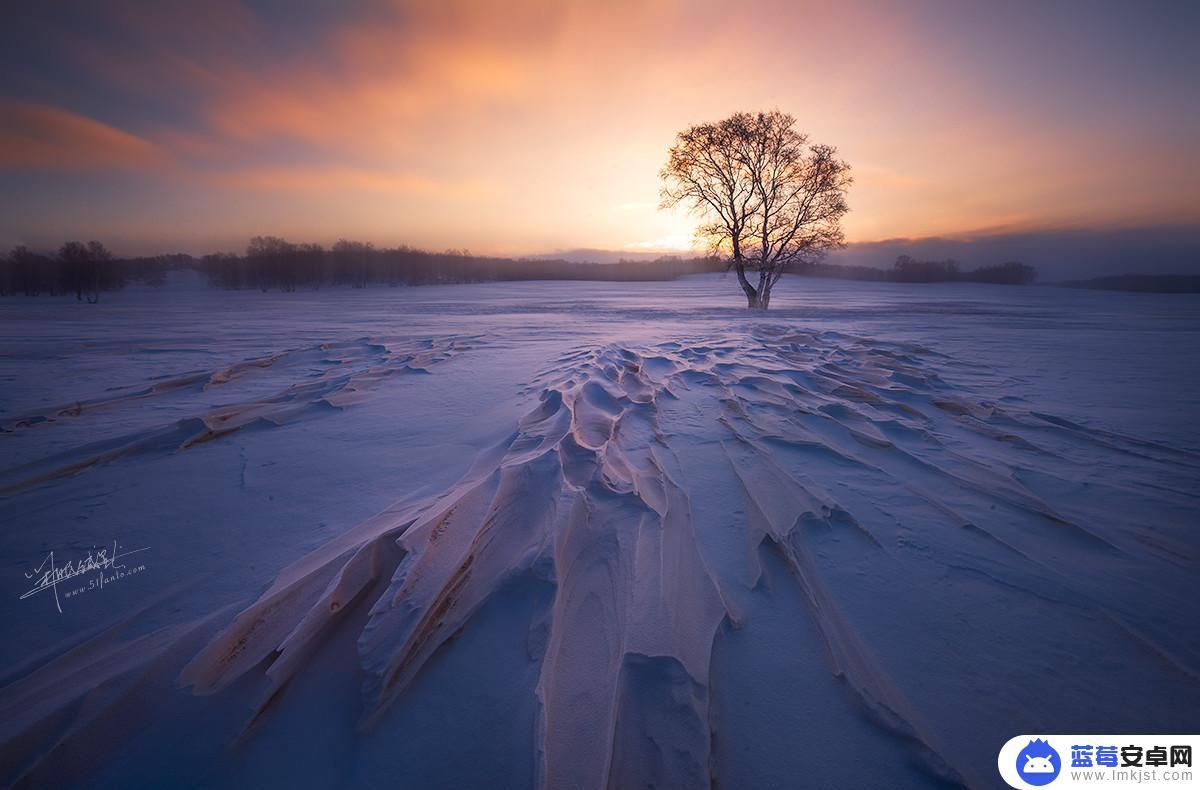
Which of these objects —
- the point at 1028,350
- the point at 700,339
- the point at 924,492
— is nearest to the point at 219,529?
the point at 924,492

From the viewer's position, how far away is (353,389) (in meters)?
4.48

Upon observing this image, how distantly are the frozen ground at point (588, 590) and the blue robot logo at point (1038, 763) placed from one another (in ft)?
0.29

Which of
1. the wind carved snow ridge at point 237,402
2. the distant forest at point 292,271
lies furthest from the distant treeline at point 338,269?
the wind carved snow ridge at point 237,402

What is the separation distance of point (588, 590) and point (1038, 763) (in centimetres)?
149

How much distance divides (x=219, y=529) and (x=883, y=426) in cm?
451

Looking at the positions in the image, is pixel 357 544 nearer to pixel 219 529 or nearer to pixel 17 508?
pixel 219 529

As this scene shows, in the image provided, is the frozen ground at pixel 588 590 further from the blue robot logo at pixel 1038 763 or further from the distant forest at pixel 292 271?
the distant forest at pixel 292 271

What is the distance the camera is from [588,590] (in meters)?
1.76

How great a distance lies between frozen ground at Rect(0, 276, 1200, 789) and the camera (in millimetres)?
1204

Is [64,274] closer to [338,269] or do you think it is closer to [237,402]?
[338,269]

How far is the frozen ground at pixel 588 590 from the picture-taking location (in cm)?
120

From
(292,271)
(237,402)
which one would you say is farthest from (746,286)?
(292,271)

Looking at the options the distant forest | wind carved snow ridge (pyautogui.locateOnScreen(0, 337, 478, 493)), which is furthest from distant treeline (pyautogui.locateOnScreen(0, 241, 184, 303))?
wind carved snow ridge (pyautogui.locateOnScreen(0, 337, 478, 493))

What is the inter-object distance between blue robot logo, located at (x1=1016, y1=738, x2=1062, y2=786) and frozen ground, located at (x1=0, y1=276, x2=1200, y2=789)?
3.4 inches
